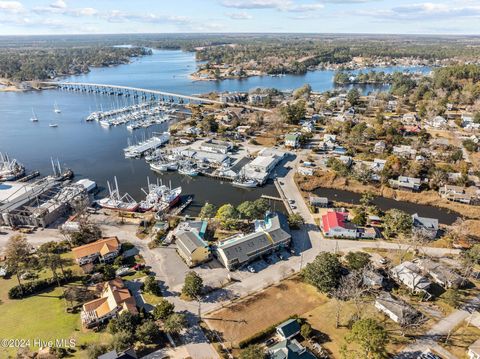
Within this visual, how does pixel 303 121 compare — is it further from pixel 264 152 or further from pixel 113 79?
pixel 113 79

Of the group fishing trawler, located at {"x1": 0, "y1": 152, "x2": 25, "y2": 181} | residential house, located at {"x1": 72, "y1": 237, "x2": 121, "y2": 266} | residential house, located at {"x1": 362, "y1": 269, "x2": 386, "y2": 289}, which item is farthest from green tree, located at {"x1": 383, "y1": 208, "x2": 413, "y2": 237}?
fishing trawler, located at {"x1": 0, "y1": 152, "x2": 25, "y2": 181}

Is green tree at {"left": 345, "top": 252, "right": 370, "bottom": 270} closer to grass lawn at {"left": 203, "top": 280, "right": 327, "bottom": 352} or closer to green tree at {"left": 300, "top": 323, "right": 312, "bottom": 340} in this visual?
grass lawn at {"left": 203, "top": 280, "right": 327, "bottom": 352}

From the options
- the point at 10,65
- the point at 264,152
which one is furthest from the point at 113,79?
the point at 264,152

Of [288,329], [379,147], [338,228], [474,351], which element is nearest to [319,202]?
[338,228]

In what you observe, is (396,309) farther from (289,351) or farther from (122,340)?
(122,340)

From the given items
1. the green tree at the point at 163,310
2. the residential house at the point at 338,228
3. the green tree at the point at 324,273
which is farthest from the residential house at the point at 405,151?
the green tree at the point at 163,310

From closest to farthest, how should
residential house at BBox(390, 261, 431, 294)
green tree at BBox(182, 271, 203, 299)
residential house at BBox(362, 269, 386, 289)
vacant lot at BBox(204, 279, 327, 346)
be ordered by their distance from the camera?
vacant lot at BBox(204, 279, 327, 346) < green tree at BBox(182, 271, 203, 299) < residential house at BBox(390, 261, 431, 294) < residential house at BBox(362, 269, 386, 289)
